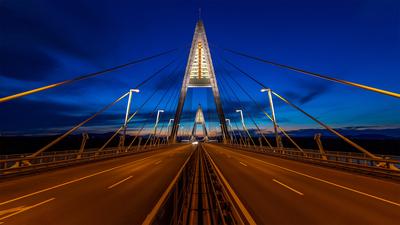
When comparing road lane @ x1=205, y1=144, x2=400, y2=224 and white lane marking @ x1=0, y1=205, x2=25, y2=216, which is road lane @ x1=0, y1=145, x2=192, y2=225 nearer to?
white lane marking @ x1=0, y1=205, x2=25, y2=216

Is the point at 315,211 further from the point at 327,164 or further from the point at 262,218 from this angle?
the point at 327,164

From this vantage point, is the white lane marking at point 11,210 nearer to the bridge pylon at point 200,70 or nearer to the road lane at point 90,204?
the road lane at point 90,204

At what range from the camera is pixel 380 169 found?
1407 cm

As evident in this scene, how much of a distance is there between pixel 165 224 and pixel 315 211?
14.1 ft

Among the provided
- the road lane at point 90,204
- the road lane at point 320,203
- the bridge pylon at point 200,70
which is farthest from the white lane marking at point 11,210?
the bridge pylon at point 200,70

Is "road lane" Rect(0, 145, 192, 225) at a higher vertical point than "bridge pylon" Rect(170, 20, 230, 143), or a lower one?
lower

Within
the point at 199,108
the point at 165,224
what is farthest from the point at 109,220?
the point at 199,108

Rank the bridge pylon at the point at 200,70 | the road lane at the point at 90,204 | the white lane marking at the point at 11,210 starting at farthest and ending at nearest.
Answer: the bridge pylon at the point at 200,70, the white lane marking at the point at 11,210, the road lane at the point at 90,204

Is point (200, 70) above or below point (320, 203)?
above

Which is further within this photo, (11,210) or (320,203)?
(320,203)

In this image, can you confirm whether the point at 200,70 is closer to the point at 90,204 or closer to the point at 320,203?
the point at 320,203

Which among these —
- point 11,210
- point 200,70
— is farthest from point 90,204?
point 200,70

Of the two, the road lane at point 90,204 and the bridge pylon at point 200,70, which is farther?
the bridge pylon at point 200,70

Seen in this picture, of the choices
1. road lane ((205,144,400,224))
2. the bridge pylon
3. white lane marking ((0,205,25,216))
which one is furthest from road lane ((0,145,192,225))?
the bridge pylon
